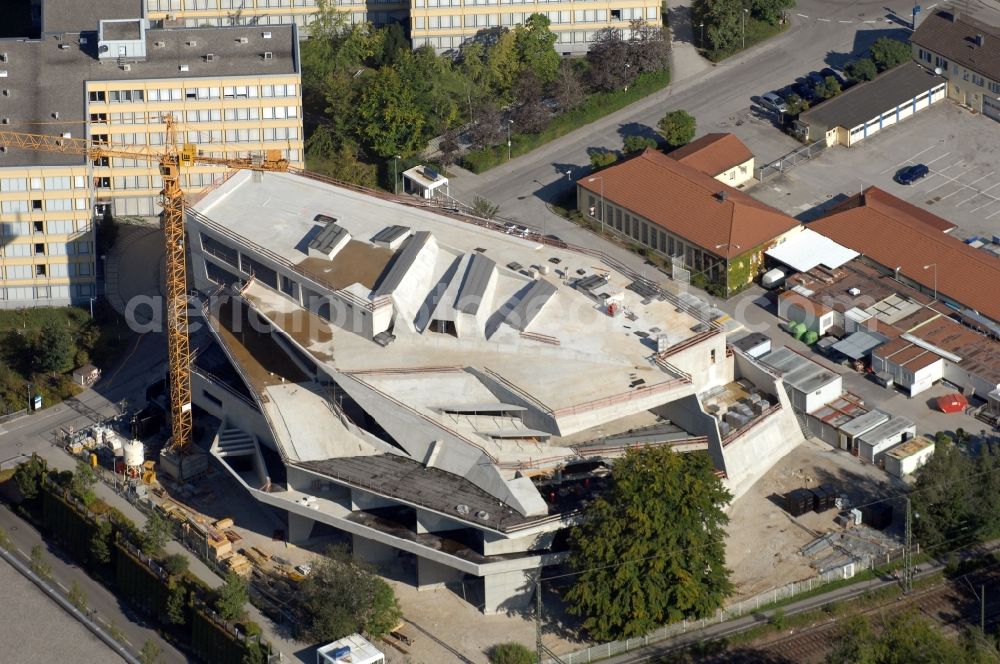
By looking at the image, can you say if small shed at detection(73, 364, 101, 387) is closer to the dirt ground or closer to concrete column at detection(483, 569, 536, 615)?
concrete column at detection(483, 569, 536, 615)

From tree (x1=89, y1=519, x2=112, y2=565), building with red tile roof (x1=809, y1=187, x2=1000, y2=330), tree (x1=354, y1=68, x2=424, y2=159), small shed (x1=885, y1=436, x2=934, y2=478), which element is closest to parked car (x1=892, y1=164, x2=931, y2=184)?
building with red tile roof (x1=809, y1=187, x2=1000, y2=330)

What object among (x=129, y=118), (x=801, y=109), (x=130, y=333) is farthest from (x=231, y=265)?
(x=801, y=109)

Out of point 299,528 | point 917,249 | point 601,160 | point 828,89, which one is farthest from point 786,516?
point 828,89

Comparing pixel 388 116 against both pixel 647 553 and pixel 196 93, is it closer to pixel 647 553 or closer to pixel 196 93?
pixel 196 93

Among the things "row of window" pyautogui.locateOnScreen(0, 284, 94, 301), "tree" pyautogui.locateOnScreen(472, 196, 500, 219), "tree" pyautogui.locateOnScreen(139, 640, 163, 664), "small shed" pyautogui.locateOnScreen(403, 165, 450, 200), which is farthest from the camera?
"small shed" pyautogui.locateOnScreen(403, 165, 450, 200)

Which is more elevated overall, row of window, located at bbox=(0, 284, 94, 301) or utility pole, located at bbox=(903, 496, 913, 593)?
row of window, located at bbox=(0, 284, 94, 301)

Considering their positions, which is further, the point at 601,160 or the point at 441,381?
the point at 601,160
